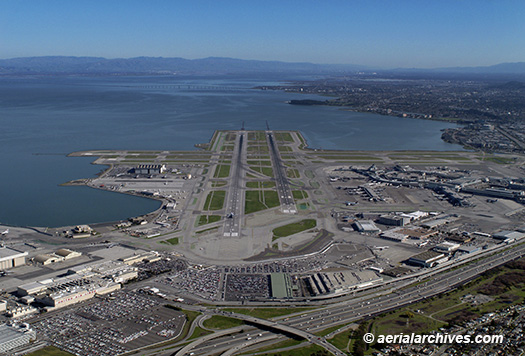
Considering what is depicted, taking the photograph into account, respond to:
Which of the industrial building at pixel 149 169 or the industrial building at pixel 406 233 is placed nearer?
the industrial building at pixel 406 233

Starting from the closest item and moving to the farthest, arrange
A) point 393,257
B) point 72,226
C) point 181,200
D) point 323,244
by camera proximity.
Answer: point 393,257 → point 323,244 → point 72,226 → point 181,200

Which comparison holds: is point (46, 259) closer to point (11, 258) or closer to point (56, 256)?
point (56, 256)

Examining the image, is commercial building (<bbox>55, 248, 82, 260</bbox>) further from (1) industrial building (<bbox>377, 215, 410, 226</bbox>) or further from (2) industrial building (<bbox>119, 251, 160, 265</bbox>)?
(1) industrial building (<bbox>377, 215, 410, 226</bbox>)

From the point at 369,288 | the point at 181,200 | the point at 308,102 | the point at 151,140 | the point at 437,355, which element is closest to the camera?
the point at 437,355

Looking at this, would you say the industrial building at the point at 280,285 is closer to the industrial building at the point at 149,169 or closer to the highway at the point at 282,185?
the highway at the point at 282,185

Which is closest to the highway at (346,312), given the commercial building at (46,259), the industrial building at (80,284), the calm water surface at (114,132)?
the industrial building at (80,284)

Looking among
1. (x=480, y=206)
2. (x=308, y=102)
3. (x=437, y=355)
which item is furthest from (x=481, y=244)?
(x=308, y=102)

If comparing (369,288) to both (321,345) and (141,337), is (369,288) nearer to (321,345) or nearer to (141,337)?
(321,345)
